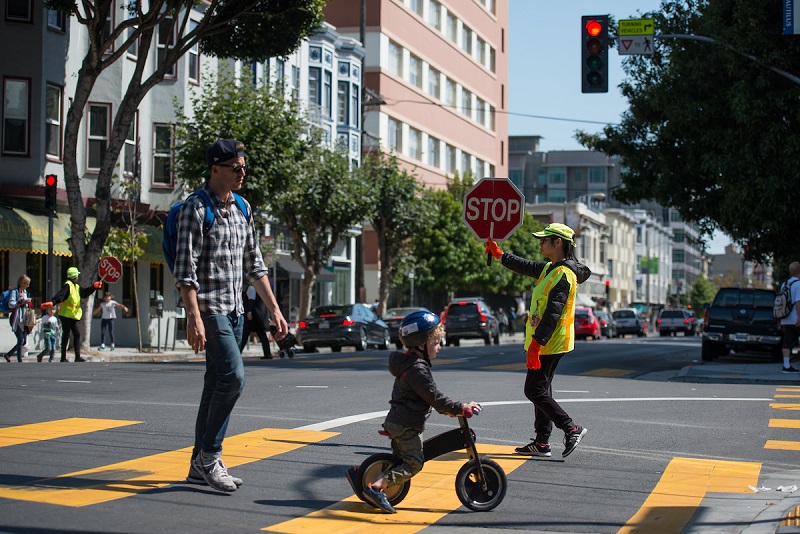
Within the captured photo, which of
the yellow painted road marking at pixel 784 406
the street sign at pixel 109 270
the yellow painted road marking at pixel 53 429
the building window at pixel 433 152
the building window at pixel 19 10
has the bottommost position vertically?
the yellow painted road marking at pixel 784 406

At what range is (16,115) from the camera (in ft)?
92.0

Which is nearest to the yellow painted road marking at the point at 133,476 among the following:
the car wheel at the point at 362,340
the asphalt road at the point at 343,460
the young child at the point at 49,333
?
the asphalt road at the point at 343,460

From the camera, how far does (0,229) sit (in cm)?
2581

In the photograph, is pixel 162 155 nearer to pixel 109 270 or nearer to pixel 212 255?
pixel 109 270

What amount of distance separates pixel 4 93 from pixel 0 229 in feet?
13.4

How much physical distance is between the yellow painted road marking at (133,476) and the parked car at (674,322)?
57.7 metres

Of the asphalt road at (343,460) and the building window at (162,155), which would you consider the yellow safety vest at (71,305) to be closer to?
the asphalt road at (343,460)

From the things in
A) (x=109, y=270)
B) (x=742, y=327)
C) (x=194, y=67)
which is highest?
(x=194, y=67)

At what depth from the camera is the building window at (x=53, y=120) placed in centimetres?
2862

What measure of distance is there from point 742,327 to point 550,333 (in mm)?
18822

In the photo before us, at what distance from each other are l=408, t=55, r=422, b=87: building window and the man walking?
55.7 meters

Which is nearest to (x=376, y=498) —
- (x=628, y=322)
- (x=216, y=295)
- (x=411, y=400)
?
(x=411, y=400)

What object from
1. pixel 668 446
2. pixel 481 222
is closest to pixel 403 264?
pixel 481 222

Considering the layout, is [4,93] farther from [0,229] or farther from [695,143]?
[695,143]
